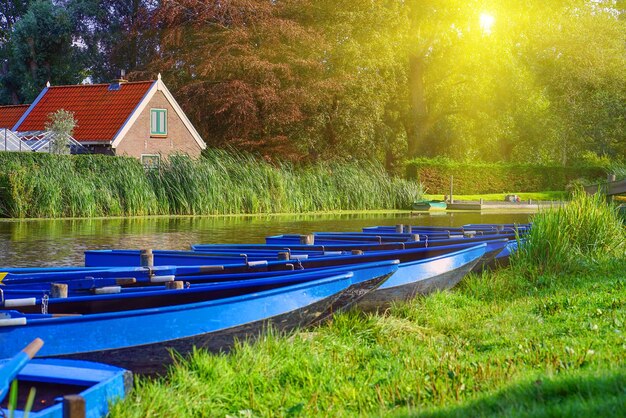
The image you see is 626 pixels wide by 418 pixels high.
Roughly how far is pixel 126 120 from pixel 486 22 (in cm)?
2048

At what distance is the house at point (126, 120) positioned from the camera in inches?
1462

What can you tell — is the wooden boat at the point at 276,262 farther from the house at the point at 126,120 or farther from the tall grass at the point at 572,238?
the house at the point at 126,120

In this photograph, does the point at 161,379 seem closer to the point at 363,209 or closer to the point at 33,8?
the point at 363,209

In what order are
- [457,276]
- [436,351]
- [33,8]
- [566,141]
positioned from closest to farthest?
1. [436,351]
2. [457,276]
3. [33,8]
4. [566,141]

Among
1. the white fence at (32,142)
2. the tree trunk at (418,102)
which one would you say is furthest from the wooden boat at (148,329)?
the tree trunk at (418,102)

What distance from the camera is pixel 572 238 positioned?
12570 mm

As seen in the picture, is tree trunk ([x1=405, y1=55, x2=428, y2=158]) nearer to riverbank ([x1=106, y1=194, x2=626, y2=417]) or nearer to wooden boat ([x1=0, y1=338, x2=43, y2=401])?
riverbank ([x1=106, y1=194, x2=626, y2=417])

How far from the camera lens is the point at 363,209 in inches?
1289

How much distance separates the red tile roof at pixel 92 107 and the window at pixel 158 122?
989 mm

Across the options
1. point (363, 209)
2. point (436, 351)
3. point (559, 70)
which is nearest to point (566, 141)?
point (559, 70)

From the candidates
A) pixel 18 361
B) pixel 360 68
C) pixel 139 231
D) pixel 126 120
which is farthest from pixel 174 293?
pixel 360 68

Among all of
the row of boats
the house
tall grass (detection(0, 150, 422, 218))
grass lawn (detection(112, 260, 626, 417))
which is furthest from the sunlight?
grass lawn (detection(112, 260, 626, 417))

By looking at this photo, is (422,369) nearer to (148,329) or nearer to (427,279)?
(148,329)

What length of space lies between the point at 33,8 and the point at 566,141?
34.2m
